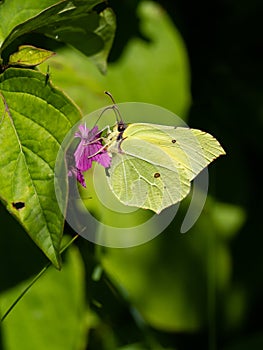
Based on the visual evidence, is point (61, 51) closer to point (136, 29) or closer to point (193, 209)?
point (136, 29)

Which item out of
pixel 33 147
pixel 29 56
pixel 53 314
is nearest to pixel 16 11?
pixel 29 56

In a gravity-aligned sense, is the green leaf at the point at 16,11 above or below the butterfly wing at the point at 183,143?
above

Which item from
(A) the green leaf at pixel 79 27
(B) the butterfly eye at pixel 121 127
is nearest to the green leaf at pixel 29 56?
(A) the green leaf at pixel 79 27

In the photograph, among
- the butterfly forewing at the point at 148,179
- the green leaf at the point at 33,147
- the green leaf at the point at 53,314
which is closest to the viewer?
the green leaf at the point at 33,147

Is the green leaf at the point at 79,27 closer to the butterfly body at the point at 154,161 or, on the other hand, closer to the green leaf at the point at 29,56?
the green leaf at the point at 29,56

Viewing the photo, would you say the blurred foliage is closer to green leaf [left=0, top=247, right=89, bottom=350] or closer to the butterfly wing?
green leaf [left=0, top=247, right=89, bottom=350]

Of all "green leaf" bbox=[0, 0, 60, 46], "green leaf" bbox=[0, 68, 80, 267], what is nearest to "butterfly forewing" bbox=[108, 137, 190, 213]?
"green leaf" bbox=[0, 68, 80, 267]

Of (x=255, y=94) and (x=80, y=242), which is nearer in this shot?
(x=80, y=242)

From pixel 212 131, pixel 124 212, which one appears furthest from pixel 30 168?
pixel 212 131
